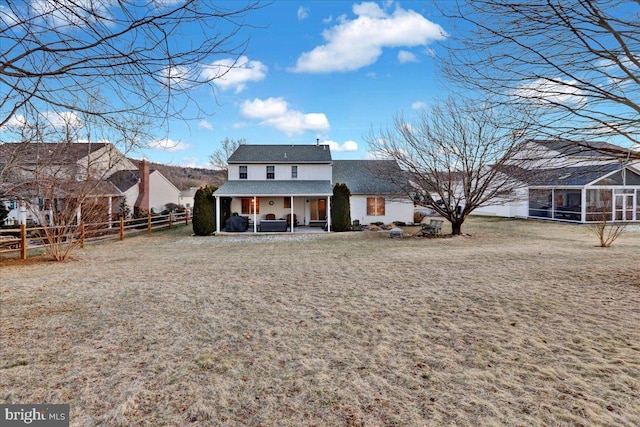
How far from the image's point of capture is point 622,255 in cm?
1118

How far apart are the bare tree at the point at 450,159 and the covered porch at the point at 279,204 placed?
5.26m

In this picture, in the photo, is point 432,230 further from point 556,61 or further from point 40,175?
point 40,175

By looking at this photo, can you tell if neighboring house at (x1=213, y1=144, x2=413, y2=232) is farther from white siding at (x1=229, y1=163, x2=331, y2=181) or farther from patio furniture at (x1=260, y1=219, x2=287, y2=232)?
patio furniture at (x1=260, y1=219, x2=287, y2=232)

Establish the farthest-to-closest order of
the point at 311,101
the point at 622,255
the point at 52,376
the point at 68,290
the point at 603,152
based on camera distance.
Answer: the point at 311,101, the point at 622,255, the point at 68,290, the point at 603,152, the point at 52,376

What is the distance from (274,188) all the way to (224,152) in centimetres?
2243

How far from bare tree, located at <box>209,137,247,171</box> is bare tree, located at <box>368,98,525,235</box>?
2689 cm

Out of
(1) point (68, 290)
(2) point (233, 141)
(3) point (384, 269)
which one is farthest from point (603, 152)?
(2) point (233, 141)

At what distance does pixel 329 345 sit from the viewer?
4.47 m

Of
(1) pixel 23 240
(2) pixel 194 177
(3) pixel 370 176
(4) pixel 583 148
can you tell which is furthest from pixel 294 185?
(2) pixel 194 177

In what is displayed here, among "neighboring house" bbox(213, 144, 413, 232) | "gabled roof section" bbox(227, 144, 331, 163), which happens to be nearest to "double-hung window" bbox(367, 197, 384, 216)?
"neighboring house" bbox(213, 144, 413, 232)

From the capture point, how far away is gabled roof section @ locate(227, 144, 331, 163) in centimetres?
2358

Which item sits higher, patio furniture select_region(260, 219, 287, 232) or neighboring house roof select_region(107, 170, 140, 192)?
neighboring house roof select_region(107, 170, 140, 192)

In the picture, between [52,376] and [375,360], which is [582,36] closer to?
[375,360]

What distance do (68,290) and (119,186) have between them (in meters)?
24.4
